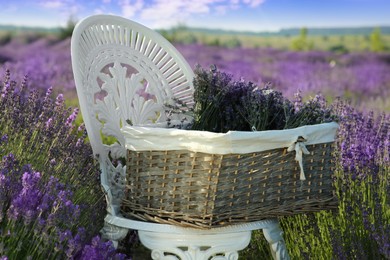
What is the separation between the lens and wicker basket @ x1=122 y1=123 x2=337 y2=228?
1915mm

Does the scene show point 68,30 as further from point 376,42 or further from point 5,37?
point 376,42

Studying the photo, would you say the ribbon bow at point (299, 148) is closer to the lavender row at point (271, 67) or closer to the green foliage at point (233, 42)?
the lavender row at point (271, 67)

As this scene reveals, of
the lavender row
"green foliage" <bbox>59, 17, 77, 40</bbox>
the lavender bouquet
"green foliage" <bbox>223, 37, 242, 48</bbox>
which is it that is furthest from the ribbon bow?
"green foliage" <bbox>223, 37, 242, 48</bbox>

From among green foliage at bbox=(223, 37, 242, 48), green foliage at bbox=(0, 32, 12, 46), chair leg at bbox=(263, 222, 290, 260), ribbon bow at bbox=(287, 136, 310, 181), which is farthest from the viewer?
green foliage at bbox=(223, 37, 242, 48)

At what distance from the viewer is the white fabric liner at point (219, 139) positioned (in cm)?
186

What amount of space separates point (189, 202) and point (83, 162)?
2.05 ft

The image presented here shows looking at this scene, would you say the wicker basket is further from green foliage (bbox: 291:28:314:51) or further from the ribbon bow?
green foliage (bbox: 291:28:314:51)

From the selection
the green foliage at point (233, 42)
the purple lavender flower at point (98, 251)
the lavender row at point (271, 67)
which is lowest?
the purple lavender flower at point (98, 251)

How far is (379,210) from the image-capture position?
A: 215 cm

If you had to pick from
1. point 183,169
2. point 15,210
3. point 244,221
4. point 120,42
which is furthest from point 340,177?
point 15,210

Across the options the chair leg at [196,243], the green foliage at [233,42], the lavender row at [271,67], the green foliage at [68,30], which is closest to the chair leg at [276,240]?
the chair leg at [196,243]

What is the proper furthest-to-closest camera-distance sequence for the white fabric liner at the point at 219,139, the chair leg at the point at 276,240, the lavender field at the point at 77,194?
the chair leg at the point at 276,240 < the white fabric liner at the point at 219,139 < the lavender field at the point at 77,194

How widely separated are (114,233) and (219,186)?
482 mm

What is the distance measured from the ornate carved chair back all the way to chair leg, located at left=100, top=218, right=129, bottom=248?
6cm
